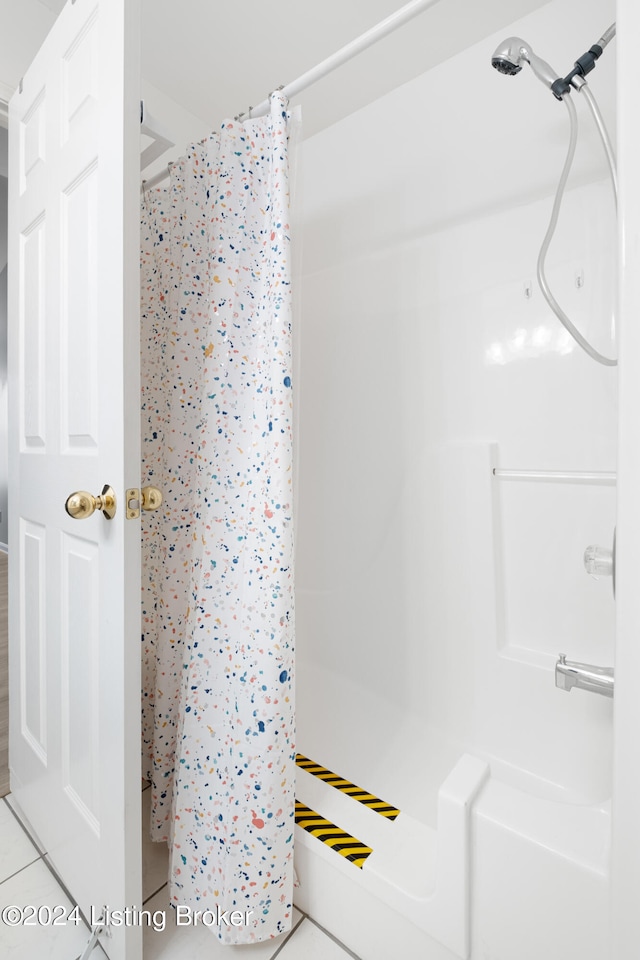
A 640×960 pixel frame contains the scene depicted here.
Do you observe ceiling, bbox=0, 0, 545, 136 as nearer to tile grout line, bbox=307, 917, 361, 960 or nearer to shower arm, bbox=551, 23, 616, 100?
shower arm, bbox=551, 23, 616, 100

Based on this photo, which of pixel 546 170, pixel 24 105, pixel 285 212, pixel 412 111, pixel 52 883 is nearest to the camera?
pixel 285 212

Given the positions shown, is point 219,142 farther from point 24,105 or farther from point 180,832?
point 180,832

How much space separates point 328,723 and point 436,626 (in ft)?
1.54

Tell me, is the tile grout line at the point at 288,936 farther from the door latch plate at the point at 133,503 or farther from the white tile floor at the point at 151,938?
the door latch plate at the point at 133,503

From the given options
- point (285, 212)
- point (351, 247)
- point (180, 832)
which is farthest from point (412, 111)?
point (180, 832)

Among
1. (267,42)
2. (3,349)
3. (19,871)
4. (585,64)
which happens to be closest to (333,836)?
(19,871)

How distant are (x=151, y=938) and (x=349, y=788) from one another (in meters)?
0.50

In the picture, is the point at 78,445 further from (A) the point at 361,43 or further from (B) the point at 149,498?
(A) the point at 361,43

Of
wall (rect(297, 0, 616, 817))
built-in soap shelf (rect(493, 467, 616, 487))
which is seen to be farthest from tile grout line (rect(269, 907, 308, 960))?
built-in soap shelf (rect(493, 467, 616, 487))

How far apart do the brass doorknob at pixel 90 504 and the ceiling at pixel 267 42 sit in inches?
49.1

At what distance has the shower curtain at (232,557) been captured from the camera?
2.90 ft

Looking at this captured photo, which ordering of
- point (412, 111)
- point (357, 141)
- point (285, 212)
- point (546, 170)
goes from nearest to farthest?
point (285, 212)
point (546, 170)
point (412, 111)
point (357, 141)

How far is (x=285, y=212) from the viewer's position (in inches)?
36.8

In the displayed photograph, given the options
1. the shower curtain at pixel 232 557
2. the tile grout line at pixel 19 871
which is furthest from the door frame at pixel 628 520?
the tile grout line at pixel 19 871
